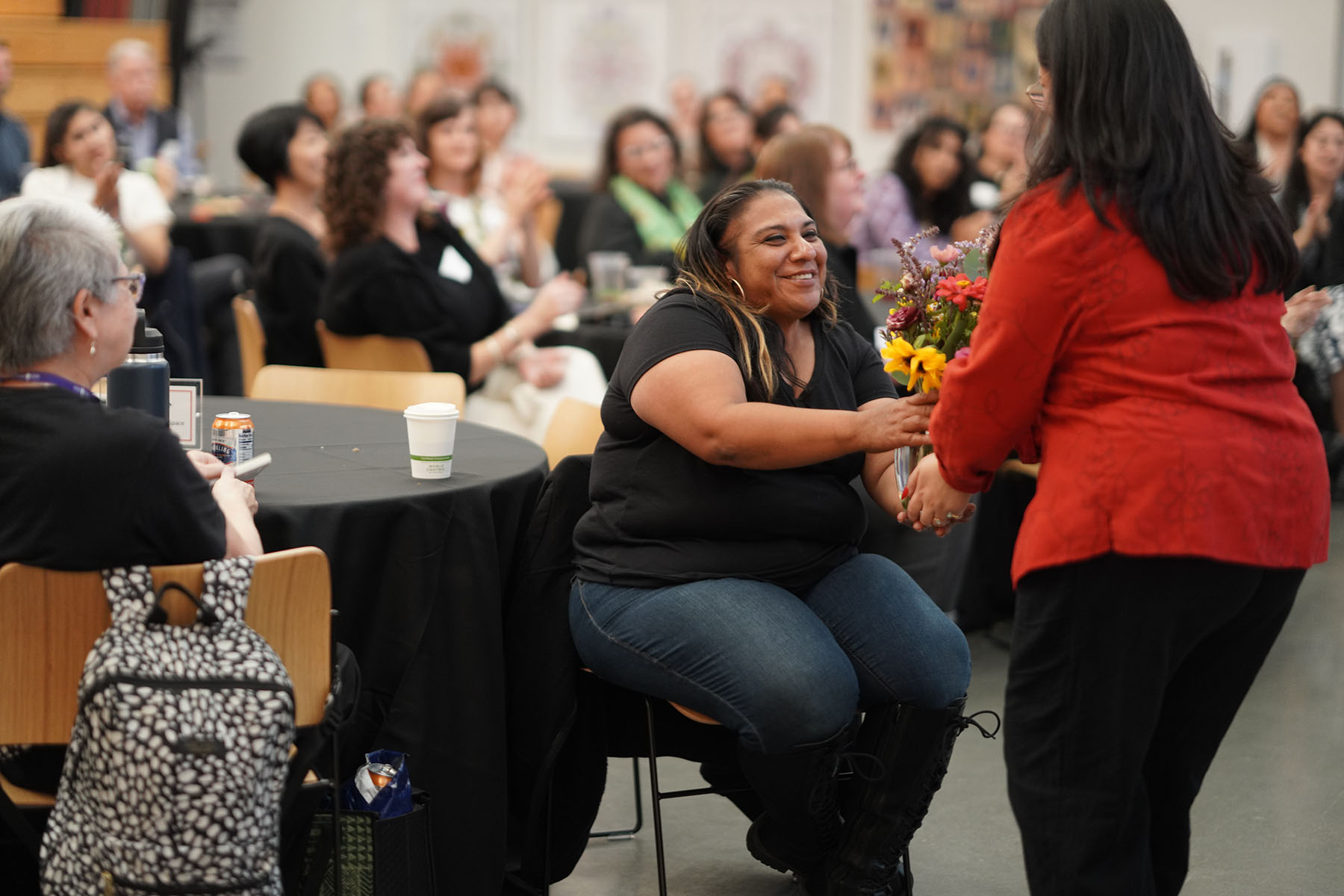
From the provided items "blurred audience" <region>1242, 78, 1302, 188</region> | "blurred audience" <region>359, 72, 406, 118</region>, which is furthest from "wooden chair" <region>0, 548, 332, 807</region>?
"blurred audience" <region>359, 72, 406, 118</region>

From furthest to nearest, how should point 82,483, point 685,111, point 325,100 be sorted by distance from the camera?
point 685,111, point 325,100, point 82,483

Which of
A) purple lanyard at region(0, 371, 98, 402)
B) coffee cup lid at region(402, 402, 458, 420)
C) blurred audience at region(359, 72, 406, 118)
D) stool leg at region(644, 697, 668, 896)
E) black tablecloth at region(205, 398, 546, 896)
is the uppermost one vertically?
blurred audience at region(359, 72, 406, 118)

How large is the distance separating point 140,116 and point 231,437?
6245 millimetres

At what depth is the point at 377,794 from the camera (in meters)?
2.25

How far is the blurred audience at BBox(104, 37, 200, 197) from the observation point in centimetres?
767

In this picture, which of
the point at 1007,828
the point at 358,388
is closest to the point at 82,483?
the point at 358,388

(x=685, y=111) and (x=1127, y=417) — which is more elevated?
(x=685, y=111)

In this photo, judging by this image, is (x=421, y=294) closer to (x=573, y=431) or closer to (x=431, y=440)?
(x=573, y=431)

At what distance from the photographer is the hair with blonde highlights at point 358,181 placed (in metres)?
4.05

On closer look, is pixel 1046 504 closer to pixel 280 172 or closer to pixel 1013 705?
pixel 1013 705

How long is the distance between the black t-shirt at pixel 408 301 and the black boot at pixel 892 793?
2.11m

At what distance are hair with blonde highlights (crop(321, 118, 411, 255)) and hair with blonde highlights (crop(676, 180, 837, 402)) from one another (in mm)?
1739

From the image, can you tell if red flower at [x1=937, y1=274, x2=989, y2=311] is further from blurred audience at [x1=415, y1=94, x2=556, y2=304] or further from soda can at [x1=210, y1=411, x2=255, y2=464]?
blurred audience at [x1=415, y1=94, x2=556, y2=304]

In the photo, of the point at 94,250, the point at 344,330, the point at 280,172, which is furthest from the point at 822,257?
the point at 280,172
